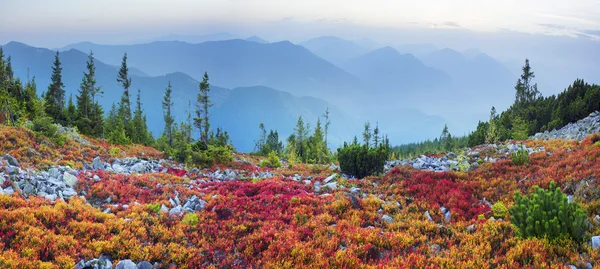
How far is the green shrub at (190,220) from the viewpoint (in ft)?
32.7

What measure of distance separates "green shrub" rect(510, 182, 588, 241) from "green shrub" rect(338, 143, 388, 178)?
34.6 feet

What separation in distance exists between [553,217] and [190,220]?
9864 mm

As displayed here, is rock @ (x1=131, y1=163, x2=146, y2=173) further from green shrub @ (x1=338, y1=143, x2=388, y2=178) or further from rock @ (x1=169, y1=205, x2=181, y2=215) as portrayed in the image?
green shrub @ (x1=338, y1=143, x2=388, y2=178)

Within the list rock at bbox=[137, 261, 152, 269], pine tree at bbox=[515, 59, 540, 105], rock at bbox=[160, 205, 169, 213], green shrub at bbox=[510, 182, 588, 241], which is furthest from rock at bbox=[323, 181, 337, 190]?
pine tree at bbox=[515, 59, 540, 105]

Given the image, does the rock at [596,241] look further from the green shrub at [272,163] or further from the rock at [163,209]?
the green shrub at [272,163]

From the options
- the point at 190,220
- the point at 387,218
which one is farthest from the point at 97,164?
the point at 387,218

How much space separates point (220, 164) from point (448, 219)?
57.1ft

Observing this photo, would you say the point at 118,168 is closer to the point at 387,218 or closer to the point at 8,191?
the point at 8,191

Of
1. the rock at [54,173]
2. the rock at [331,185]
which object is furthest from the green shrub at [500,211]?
the rock at [54,173]

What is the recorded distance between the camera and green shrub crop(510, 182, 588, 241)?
759 centimetres

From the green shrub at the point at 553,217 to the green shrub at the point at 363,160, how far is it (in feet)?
34.6

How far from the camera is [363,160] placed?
62.5 ft

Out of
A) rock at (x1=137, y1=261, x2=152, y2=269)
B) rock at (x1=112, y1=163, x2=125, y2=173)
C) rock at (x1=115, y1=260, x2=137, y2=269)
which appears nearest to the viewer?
rock at (x1=115, y1=260, x2=137, y2=269)

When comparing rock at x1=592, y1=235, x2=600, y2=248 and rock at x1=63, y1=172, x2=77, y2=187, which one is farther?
rock at x1=63, y1=172, x2=77, y2=187
